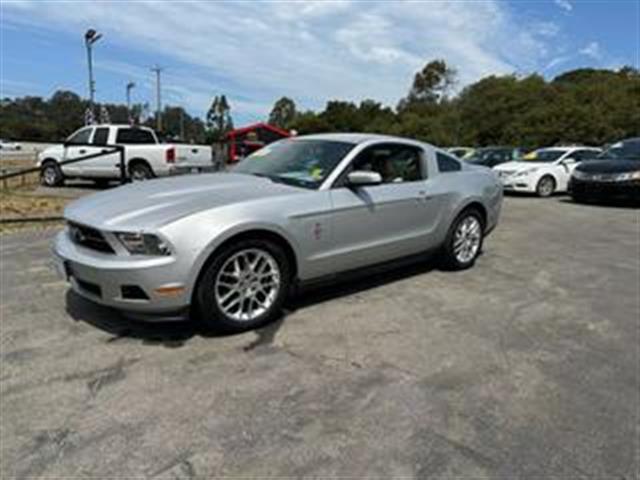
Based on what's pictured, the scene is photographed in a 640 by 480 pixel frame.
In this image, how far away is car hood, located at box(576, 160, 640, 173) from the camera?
1343 centimetres

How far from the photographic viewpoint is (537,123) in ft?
161

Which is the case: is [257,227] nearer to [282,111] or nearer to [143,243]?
[143,243]

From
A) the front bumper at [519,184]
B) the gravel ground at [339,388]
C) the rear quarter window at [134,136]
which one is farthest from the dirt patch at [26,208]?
the front bumper at [519,184]

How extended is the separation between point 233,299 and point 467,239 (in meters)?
3.22

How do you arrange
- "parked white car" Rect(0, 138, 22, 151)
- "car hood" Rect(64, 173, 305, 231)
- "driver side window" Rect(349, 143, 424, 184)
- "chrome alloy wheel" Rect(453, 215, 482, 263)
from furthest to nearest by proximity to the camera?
1. "parked white car" Rect(0, 138, 22, 151)
2. "chrome alloy wheel" Rect(453, 215, 482, 263)
3. "driver side window" Rect(349, 143, 424, 184)
4. "car hood" Rect(64, 173, 305, 231)

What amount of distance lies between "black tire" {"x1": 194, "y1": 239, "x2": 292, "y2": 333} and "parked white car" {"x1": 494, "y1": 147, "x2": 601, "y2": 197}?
483 inches

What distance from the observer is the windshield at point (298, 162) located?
5152 millimetres

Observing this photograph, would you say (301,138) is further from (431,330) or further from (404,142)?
(431,330)

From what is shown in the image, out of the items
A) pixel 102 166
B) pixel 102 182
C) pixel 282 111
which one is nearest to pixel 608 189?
pixel 102 166

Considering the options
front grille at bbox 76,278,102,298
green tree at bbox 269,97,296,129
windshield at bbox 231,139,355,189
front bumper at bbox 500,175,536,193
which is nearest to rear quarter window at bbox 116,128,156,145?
front bumper at bbox 500,175,536,193

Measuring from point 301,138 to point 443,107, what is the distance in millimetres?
65389

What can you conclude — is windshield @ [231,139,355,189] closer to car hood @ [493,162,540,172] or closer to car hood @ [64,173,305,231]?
car hood @ [64,173,305,231]

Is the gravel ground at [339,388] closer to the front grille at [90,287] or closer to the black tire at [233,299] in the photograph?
the black tire at [233,299]

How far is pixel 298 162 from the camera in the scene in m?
5.45
